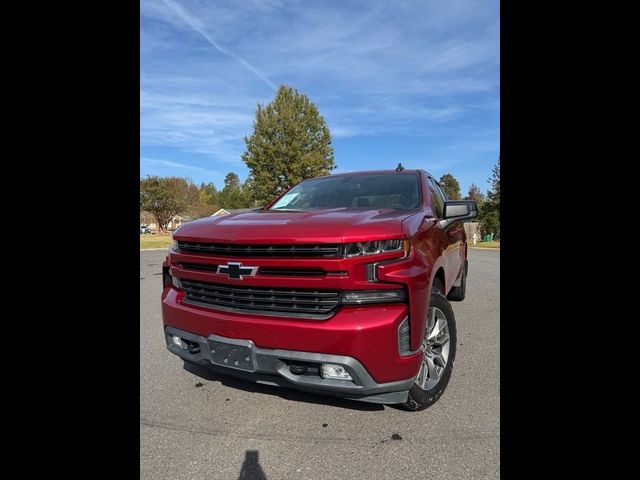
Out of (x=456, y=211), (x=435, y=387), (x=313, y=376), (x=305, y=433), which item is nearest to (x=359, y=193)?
(x=456, y=211)

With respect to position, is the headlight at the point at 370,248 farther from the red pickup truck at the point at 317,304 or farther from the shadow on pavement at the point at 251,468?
the shadow on pavement at the point at 251,468

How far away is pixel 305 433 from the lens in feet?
7.45

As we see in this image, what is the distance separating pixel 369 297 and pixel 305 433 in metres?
0.98

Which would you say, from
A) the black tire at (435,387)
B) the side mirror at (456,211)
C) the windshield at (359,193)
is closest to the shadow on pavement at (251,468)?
the black tire at (435,387)

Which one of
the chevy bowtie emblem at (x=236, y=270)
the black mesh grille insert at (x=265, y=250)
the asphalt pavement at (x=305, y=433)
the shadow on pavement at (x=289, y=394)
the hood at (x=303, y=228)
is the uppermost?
the hood at (x=303, y=228)

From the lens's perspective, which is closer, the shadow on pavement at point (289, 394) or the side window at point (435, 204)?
the shadow on pavement at point (289, 394)

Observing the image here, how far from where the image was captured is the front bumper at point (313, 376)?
1950 mm

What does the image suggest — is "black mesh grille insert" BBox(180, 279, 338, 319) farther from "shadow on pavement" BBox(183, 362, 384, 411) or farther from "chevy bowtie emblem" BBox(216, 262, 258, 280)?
"shadow on pavement" BBox(183, 362, 384, 411)

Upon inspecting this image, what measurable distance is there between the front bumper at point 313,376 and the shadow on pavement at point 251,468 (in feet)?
1.27

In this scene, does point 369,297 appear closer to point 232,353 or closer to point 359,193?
point 232,353
